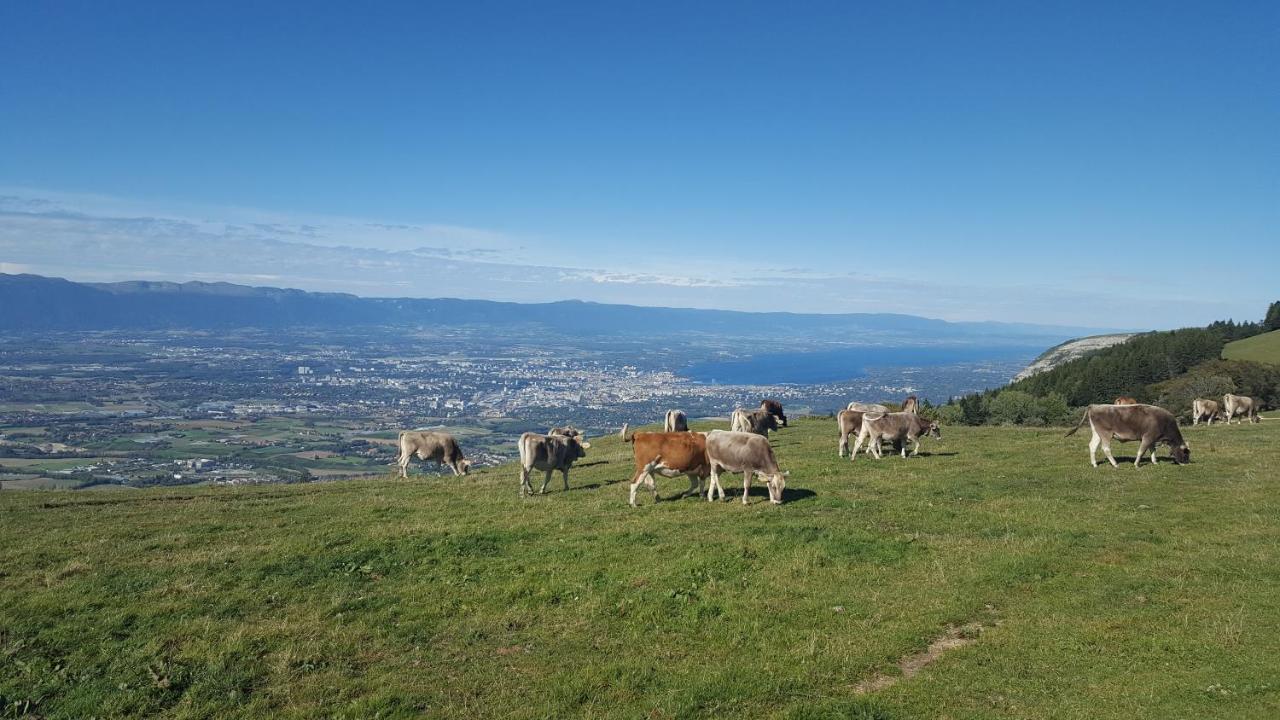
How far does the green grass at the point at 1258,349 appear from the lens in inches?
3573

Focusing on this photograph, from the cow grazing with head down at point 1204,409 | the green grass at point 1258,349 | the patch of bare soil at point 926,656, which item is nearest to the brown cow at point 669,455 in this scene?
the patch of bare soil at point 926,656

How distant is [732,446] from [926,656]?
934cm

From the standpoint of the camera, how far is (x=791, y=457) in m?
27.0

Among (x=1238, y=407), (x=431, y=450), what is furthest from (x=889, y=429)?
(x=1238, y=407)

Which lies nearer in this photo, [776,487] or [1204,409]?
[776,487]

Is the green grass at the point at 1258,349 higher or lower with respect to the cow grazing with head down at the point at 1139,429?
higher

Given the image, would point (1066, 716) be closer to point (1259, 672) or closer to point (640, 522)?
point (1259, 672)

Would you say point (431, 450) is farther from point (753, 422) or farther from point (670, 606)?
point (670, 606)

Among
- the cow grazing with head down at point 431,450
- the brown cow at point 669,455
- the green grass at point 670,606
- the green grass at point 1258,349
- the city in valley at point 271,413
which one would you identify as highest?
the green grass at point 1258,349

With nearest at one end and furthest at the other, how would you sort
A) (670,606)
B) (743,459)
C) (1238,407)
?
(670,606), (743,459), (1238,407)

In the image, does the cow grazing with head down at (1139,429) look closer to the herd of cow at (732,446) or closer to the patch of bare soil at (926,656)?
the herd of cow at (732,446)

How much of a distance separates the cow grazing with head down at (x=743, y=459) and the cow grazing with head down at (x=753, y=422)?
1129cm

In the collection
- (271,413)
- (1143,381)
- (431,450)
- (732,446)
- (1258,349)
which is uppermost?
(1258,349)

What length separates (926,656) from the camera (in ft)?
32.0
